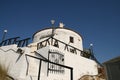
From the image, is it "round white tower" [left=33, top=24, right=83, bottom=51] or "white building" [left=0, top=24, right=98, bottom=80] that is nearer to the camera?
"white building" [left=0, top=24, right=98, bottom=80]

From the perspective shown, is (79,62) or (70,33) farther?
(70,33)

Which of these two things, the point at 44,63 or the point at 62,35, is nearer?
the point at 44,63

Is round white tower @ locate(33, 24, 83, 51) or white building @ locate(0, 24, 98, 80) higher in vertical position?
round white tower @ locate(33, 24, 83, 51)

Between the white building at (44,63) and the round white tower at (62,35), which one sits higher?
the round white tower at (62,35)

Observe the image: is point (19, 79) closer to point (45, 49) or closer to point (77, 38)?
point (45, 49)

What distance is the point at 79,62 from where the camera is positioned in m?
14.9

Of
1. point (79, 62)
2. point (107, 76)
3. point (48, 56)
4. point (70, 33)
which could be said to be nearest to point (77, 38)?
point (70, 33)

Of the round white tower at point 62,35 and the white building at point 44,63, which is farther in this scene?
the round white tower at point 62,35

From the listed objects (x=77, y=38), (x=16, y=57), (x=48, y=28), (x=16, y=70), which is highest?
(x=48, y=28)

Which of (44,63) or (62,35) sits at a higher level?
(62,35)

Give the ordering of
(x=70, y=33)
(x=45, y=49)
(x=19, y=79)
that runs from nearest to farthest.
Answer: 1. (x=19, y=79)
2. (x=45, y=49)
3. (x=70, y=33)

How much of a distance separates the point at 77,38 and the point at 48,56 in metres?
9.85

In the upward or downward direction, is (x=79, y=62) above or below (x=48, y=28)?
below

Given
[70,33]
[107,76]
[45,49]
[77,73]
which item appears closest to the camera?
[107,76]
